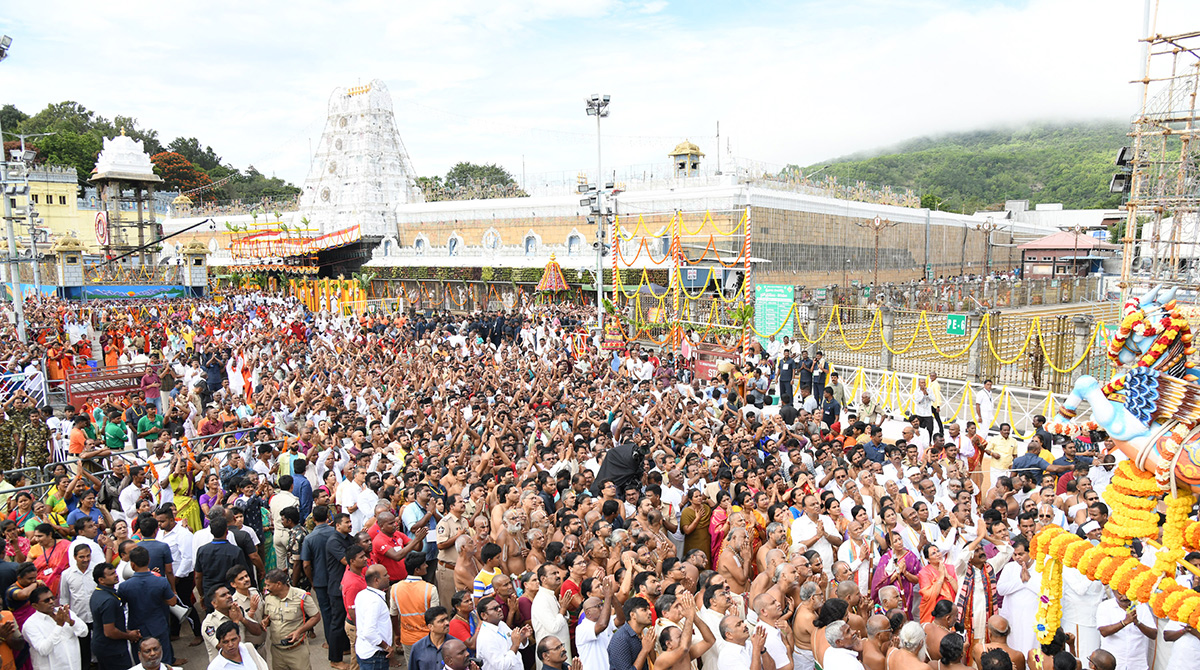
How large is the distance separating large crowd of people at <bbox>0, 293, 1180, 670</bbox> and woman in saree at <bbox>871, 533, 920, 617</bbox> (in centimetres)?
1

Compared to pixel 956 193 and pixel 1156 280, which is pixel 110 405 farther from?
pixel 956 193

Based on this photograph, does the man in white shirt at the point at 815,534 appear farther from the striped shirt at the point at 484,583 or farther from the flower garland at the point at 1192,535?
the striped shirt at the point at 484,583

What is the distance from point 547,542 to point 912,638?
258cm

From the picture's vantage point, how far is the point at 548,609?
4.93m

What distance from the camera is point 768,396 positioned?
12.5 metres

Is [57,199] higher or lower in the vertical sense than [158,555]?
higher

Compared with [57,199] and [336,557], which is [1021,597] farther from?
[57,199]

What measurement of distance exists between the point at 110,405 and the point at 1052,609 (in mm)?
11830

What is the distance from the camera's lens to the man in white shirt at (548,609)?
4.91 meters

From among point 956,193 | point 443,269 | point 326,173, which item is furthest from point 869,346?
point 956,193

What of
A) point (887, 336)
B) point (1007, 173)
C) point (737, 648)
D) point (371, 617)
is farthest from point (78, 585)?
point (1007, 173)

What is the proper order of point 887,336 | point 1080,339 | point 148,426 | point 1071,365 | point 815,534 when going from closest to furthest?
point 815,534, point 148,426, point 1080,339, point 1071,365, point 887,336

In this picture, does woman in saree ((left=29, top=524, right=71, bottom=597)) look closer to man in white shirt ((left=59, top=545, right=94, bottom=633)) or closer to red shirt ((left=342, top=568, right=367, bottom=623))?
man in white shirt ((left=59, top=545, right=94, bottom=633))

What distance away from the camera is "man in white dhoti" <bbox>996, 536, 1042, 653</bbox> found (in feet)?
18.5
